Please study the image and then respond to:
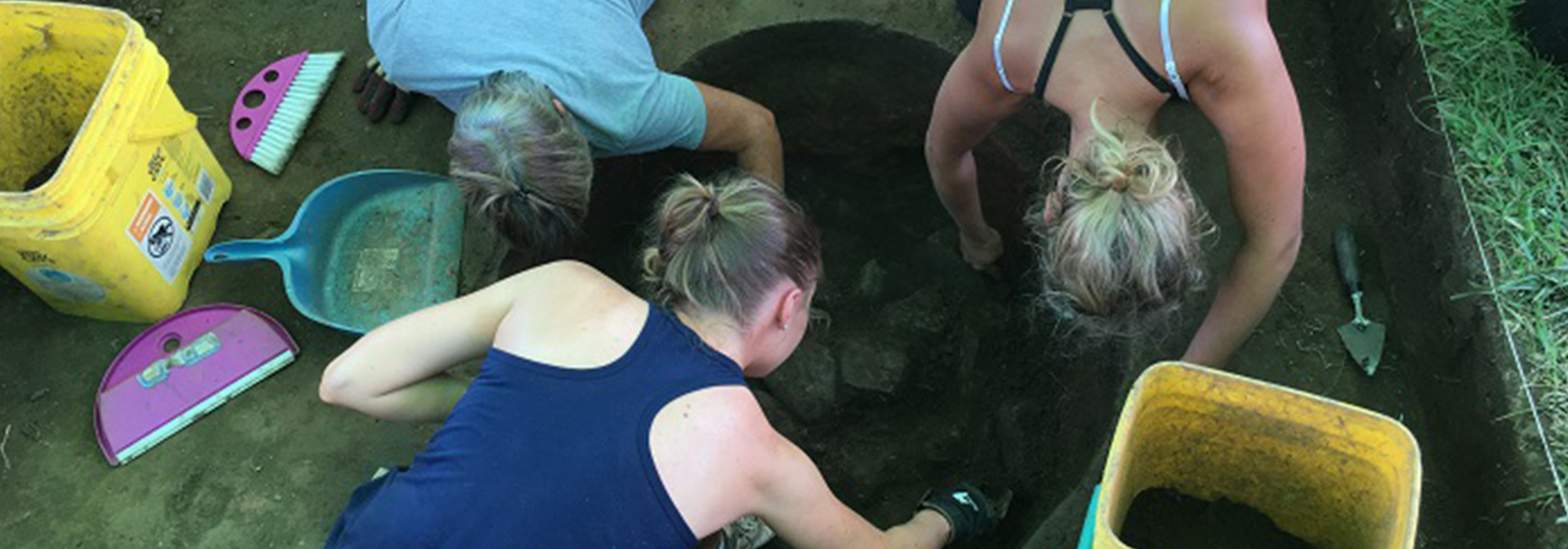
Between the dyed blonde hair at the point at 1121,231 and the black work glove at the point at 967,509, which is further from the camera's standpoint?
the black work glove at the point at 967,509

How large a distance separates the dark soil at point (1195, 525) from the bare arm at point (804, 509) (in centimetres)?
42

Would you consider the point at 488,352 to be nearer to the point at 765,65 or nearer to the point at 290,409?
the point at 290,409

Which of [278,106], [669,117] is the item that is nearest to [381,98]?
[278,106]

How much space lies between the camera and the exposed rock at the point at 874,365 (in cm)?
282

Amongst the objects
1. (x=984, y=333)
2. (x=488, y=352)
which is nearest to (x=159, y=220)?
(x=488, y=352)

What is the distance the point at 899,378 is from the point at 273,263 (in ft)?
4.79

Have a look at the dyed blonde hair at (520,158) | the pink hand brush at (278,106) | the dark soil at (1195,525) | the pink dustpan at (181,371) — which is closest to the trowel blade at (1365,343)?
the dark soil at (1195,525)

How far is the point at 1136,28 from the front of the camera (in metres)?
1.96

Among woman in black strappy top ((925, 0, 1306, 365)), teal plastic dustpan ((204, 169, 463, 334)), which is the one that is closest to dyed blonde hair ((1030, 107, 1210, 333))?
woman in black strappy top ((925, 0, 1306, 365))

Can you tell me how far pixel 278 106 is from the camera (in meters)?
2.99

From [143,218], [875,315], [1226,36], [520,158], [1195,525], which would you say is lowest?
[875,315]

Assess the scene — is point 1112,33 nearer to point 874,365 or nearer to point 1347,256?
point 1347,256

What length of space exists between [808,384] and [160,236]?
1.44 meters

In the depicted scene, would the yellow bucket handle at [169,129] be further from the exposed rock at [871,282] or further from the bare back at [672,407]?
the exposed rock at [871,282]
